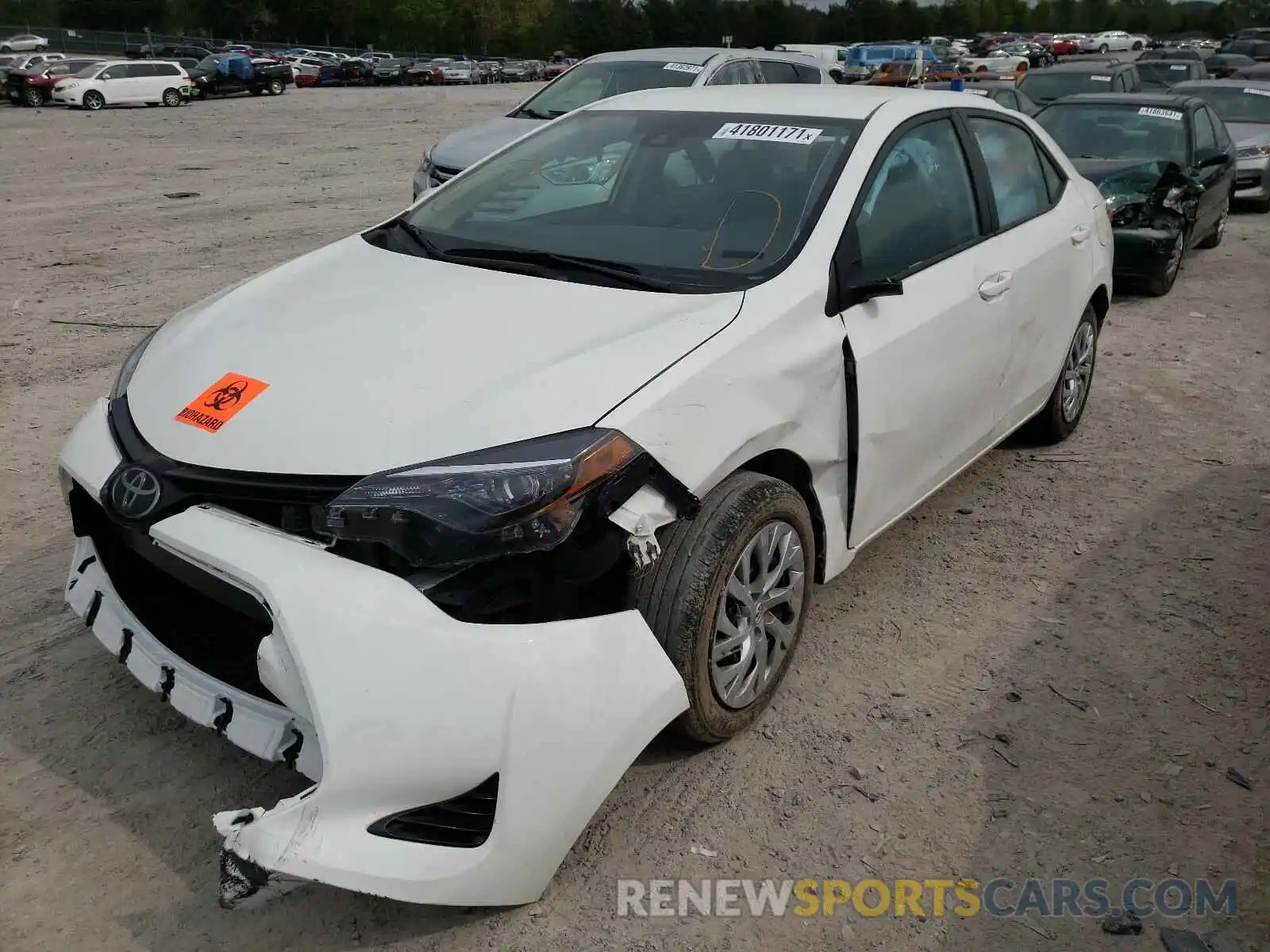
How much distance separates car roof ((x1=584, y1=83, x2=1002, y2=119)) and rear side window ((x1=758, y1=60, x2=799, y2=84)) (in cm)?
651

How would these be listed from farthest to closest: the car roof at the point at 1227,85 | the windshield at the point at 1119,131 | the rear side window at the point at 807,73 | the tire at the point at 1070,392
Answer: the car roof at the point at 1227,85, the rear side window at the point at 807,73, the windshield at the point at 1119,131, the tire at the point at 1070,392

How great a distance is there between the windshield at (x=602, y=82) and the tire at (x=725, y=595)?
23.9 feet

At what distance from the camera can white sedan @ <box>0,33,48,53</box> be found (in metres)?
47.8

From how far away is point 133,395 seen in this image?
2930 mm

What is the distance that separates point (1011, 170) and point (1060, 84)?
1164 centimetres

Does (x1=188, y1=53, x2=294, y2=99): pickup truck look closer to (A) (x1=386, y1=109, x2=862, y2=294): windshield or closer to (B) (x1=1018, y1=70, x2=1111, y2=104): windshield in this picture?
(B) (x1=1018, y1=70, x2=1111, y2=104): windshield

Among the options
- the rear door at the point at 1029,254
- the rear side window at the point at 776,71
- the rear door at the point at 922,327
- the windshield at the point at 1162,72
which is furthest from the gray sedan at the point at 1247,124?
the rear door at the point at 922,327

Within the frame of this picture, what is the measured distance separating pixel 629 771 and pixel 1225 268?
915 cm

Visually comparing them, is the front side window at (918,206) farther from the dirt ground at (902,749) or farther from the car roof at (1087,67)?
the car roof at (1087,67)

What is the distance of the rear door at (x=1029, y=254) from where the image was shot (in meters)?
4.12

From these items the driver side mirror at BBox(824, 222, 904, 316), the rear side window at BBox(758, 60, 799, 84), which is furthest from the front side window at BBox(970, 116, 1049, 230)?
the rear side window at BBox(758, 60, 799, 84)

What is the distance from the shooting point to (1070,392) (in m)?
5.14

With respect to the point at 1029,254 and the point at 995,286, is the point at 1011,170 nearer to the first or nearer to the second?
the point at 1029,254

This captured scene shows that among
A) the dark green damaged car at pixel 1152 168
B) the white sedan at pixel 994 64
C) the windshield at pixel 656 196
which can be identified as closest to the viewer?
the windshield at pixel 656 196
